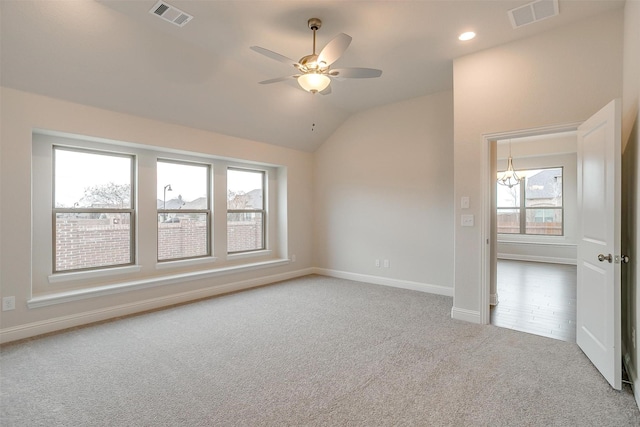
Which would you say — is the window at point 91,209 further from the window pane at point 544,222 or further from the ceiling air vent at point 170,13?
the window pane at point 544,222

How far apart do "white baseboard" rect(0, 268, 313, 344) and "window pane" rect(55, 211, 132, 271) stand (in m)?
0.63

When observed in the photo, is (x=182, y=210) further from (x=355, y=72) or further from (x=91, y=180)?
(x=355, y=72)

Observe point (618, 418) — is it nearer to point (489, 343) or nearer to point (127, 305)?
point (489, 343)

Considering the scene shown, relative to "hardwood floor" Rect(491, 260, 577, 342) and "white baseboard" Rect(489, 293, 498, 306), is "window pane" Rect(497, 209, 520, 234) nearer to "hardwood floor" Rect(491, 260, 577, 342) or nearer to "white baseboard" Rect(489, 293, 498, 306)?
"hardwood floor" Rect(491, 260, 577, 342)

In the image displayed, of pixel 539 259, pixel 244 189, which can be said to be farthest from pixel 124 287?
pixel 539 259

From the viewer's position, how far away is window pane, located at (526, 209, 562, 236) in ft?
27.3

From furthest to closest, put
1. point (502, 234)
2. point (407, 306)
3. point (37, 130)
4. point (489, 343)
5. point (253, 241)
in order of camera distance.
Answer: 1. point (502, 234)
2. point (253, 241)
3. point (407, 306)
4. point (37, 130)
5. point (489, 343)

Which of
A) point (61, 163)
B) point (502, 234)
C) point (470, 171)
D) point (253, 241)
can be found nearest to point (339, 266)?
point (253, 241)

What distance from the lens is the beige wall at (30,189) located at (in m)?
3.19

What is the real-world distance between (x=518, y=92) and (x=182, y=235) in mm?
4806

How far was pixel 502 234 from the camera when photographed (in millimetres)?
9086

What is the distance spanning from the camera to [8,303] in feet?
10.5

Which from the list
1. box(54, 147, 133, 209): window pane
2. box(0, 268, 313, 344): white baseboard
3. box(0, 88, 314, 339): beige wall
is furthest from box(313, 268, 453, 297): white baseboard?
box(54, 147, 133, 209): window pane

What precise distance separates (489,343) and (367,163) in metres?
3.54
